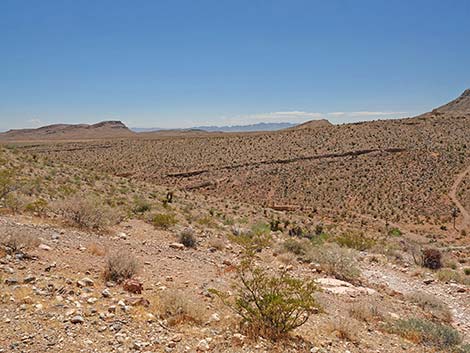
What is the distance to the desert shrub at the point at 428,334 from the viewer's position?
679cm

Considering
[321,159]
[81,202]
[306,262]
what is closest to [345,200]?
[321,159]

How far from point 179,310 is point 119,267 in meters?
1.90

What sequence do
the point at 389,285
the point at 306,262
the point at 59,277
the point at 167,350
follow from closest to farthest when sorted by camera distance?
the point at 167,350 → the point at 59,277 → the point at 389,285 → the point at 306,262

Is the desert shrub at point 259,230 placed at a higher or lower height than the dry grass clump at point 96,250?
lower

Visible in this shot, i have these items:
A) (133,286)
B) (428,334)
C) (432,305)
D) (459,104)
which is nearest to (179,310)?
(133,286)

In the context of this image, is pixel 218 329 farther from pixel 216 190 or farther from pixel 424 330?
pixel 216 190

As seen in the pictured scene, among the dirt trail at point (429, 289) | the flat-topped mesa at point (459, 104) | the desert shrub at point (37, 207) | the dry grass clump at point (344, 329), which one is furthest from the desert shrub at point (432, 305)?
the flat-topped mesa at point (459, 104)

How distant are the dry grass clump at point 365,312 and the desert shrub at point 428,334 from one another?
0.45 metres

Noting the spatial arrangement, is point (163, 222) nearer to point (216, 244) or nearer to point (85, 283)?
point (216, 244)

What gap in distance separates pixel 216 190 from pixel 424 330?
111 ft

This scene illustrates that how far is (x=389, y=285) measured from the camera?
10.9 m

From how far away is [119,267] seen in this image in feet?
24.3

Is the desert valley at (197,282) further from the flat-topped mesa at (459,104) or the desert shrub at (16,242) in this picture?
the flat-topped mesa at (459,104)

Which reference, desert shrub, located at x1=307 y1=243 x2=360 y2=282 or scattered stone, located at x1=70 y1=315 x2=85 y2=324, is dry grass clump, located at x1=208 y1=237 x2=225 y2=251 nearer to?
desert shrub, located at x1=307 y1=243 x2=360 y2=282
